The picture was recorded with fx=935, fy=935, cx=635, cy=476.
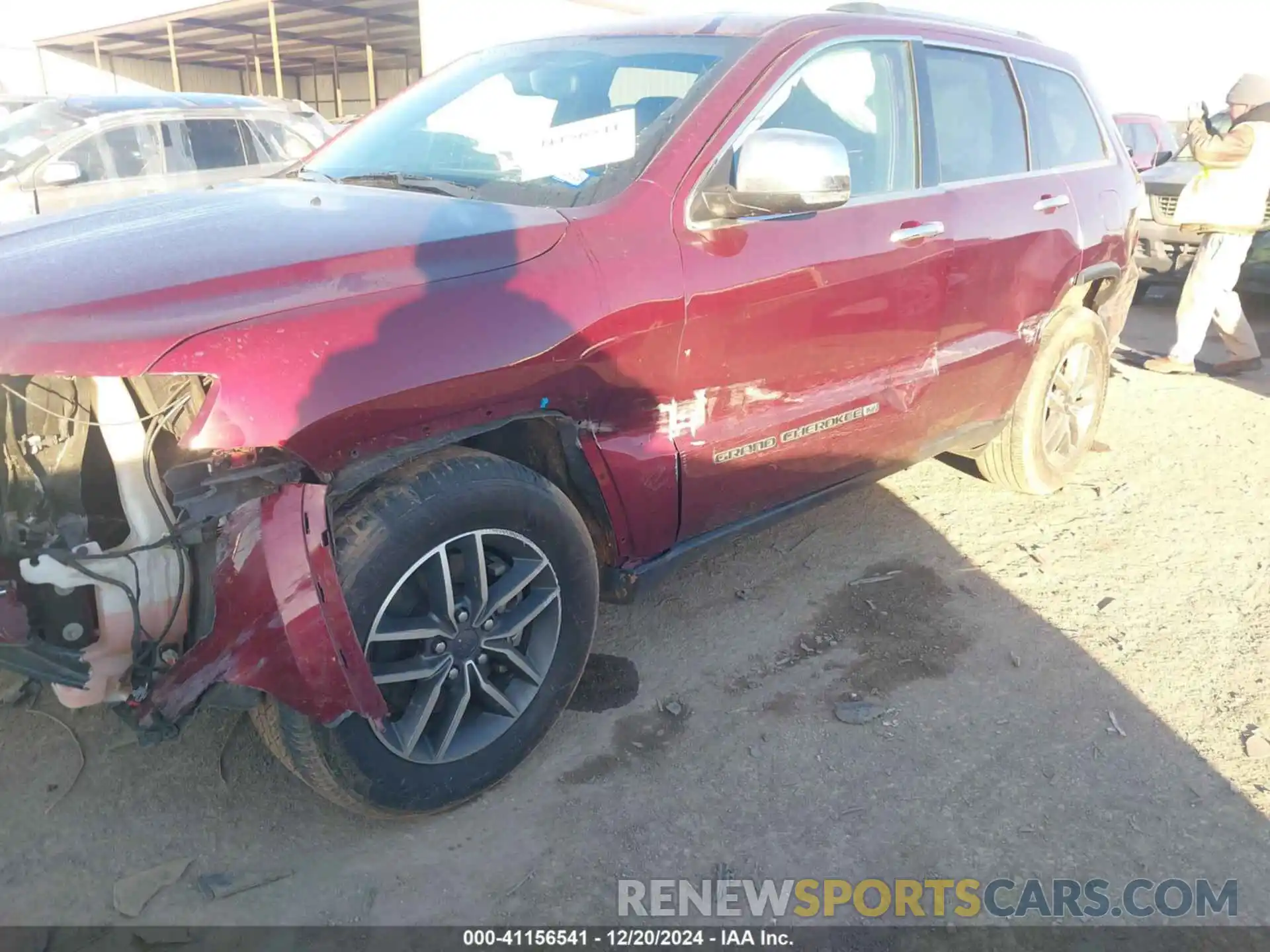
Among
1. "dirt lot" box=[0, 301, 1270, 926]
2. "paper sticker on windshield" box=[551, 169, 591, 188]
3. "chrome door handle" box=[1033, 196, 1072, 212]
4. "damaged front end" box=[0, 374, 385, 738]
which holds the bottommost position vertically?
"dirt lot" box=[0, 301, 1270, 926]

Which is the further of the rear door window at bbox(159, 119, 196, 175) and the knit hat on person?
the rear door window at bbox(159, 119, 196, 175)

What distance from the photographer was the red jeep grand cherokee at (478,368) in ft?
6.42

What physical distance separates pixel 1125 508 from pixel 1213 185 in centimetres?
338

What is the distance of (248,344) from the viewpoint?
1.86m

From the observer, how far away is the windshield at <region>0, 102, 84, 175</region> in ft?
23.9

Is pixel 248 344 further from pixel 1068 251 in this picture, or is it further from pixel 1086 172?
pixel 1086 172

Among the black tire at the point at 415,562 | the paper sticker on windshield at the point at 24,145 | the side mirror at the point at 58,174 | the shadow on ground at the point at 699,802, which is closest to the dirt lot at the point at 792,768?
the shadow on ground at the point at 699,802

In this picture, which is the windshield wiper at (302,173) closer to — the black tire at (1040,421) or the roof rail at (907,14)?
the roof rail at (907,14)

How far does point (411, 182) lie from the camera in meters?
2.82

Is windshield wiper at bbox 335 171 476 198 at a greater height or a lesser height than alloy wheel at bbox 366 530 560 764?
greater

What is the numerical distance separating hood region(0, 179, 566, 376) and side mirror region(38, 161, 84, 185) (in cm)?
522

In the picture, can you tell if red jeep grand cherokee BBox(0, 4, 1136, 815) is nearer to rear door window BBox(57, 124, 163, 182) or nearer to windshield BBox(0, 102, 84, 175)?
rear door window BBox(57, 124, 163, 182)

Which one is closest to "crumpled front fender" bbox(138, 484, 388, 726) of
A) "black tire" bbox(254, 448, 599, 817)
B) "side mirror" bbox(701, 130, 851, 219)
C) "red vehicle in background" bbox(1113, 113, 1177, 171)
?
"black tire" bbox(254, 448, 599, 817)

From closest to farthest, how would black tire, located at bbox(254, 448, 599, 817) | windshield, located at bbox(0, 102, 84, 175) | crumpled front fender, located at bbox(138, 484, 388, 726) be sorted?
1. crumpled front fender, located at bbox(138, 484, 388, 726)
2. black tire, located at bbox(254, 448, 599, 817)
3. windshield, located at bbox(0, 102, 84, 175)
